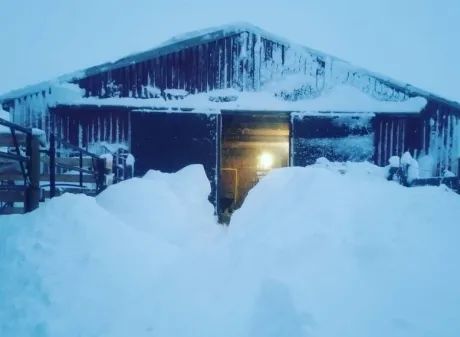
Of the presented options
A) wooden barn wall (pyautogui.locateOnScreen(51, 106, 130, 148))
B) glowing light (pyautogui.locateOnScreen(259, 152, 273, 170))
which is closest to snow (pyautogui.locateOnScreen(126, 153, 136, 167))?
wooden barn wall (pyautogui.locateOnScreen(51, 106, 130, 148))

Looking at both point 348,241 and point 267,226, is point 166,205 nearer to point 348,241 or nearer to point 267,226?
point 267,226

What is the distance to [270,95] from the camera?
11.8 metres

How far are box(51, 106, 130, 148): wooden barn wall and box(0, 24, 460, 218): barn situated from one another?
0.03 metres

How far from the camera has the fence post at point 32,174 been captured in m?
5.47

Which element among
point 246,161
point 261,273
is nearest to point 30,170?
point 261,273

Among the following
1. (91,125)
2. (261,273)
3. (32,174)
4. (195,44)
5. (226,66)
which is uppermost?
(195,44)

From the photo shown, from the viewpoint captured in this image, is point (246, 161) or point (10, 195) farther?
point (246, 161)

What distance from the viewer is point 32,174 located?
219 inches

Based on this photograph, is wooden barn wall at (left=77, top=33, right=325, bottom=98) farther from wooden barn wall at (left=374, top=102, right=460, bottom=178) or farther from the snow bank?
the snow bank

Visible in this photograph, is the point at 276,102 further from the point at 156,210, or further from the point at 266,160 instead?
the point at 266,160

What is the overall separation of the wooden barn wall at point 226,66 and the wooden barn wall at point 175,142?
91cm

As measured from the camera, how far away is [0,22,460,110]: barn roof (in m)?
11.4

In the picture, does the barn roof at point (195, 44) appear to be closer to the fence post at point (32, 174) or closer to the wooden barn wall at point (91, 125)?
the wooden barn wall at point (91, 125)

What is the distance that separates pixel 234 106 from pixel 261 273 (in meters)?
8.16
